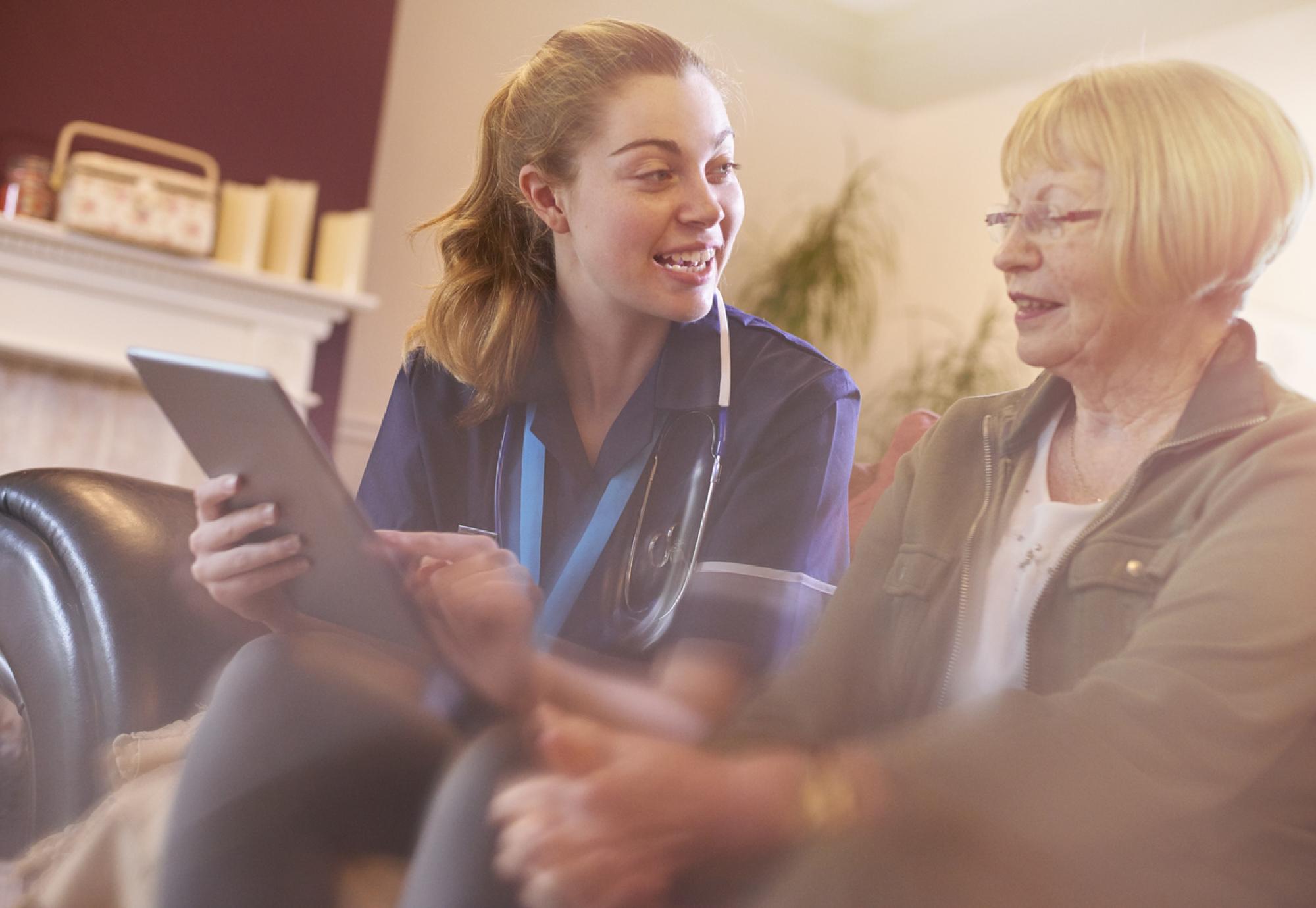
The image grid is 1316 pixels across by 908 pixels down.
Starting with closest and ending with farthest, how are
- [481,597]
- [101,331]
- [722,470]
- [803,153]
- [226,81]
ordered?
[481,597]
[722,470]
[803,153]
[101,331]
[226,81]

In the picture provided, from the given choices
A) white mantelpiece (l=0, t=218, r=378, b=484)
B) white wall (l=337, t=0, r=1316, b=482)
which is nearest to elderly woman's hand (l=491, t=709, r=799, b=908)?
white wall (l=337, t=0, r=1316, b=482)

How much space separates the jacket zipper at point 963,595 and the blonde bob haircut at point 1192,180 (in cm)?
16

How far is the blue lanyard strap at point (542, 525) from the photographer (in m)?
1.02

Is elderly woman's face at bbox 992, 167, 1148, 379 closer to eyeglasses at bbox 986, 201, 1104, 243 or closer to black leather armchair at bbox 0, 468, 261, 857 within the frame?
eyeglasses at bbox 986, 201, 1104, 243

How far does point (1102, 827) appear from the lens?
577 mm

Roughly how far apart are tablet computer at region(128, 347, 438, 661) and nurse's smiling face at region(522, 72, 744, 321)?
15.4 inches

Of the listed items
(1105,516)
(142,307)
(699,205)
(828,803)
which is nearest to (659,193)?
(699,205)

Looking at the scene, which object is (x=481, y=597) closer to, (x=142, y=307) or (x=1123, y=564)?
(x=1123, y=564)

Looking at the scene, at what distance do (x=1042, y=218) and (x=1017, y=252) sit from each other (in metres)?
0.03

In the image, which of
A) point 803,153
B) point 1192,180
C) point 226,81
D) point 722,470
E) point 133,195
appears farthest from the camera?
point 226,81

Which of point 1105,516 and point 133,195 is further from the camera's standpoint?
point 133,195

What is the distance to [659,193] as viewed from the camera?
3.42 ft

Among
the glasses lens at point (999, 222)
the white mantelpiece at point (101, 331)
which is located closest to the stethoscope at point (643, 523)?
the glasses lens at point (999, 222)

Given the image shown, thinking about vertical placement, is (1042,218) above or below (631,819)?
above
